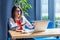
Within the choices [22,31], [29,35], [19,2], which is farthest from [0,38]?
[19,2]

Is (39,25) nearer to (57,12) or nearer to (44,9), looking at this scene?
(44,9)

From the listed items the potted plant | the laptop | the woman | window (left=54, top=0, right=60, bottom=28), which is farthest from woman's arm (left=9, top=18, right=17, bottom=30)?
window (left=54, top=0, right=60, bottom=28)

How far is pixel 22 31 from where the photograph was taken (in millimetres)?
2822

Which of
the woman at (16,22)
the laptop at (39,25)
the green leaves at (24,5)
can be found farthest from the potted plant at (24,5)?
the laptop at (39,25)

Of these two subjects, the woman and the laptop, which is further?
the woman

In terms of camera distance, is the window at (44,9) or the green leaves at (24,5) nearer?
the green leaves at (24,5)

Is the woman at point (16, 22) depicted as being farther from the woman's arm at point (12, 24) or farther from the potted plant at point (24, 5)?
the potted plant at point (24, 5)

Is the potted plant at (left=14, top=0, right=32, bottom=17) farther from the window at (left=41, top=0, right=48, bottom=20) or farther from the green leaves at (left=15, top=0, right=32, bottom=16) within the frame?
the window at (left=41, top=0, right=48, bottom=20)

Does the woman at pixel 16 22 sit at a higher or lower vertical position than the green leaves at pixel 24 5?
lower

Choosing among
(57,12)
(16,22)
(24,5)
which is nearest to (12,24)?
(16,22)

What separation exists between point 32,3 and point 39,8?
292 millimetres

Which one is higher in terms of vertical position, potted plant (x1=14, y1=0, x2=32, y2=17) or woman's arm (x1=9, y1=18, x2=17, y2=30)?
potted plant (x1=14, y1=0, x2=32, y2=17)

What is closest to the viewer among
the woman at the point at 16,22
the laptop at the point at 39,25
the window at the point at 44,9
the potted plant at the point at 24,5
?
the laptop at the point at 39,25

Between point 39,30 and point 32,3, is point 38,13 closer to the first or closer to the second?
point 32,3
